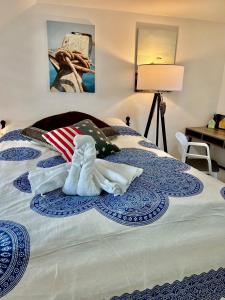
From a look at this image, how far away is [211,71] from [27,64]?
7.55 ft

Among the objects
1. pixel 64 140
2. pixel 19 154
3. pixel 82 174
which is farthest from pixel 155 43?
pixel 82 174

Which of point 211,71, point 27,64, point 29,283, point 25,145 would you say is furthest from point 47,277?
point 211,71

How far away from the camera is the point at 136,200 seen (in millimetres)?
1065

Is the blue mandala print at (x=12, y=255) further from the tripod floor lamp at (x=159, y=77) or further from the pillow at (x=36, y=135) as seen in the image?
the tripod floor lamp at (x=159, y=77)

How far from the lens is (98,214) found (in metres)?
0.96

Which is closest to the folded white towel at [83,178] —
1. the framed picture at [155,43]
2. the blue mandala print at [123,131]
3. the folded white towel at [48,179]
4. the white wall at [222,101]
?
the folded white towel at [48,179]

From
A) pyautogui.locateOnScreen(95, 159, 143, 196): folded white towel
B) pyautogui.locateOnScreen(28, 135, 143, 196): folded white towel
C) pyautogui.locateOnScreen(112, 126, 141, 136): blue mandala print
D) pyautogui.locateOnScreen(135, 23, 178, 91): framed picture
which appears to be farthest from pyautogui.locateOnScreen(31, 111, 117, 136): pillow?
pyautogui.locateOnScreen(28, 135, 143, 196): folded white towel

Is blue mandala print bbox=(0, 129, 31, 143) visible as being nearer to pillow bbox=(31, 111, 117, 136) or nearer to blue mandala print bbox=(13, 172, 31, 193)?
pillow bbox=(31, 111, 117, 136)

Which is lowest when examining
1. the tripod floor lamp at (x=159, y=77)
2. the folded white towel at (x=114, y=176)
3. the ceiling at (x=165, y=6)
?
the folded white towel at (x=114, y=176)

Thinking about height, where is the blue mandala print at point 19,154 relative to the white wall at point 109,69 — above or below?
below

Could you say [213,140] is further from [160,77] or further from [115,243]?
[115,243]

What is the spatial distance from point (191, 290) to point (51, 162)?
109cm

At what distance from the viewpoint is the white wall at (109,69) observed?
7.79ft

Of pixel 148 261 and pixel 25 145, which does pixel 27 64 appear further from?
pixel 148 261
